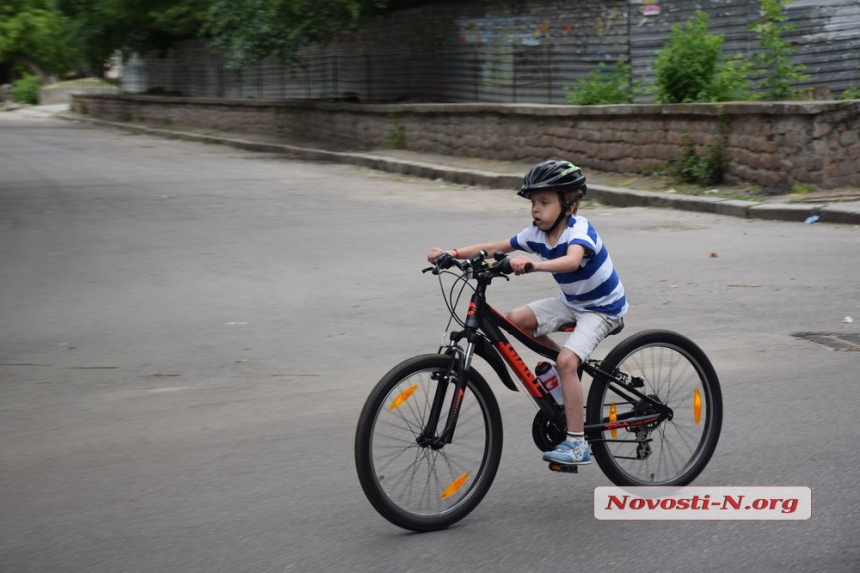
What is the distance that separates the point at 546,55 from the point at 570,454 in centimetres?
1977

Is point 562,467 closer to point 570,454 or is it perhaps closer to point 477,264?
point 570,454

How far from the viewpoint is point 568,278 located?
448 cm

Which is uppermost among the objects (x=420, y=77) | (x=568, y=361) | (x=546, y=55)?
(x=546, y=55)

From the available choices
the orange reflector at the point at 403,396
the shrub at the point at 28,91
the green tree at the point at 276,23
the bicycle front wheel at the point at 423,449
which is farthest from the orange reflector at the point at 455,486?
the shrub at the point at 28,91

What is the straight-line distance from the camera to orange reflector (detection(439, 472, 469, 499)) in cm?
431

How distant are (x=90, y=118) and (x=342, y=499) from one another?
130ft

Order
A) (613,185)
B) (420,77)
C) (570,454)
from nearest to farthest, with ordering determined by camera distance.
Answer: (570,454) < (613,185) < (420,77)

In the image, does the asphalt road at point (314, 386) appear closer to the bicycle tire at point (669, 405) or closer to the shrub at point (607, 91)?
the bicycle tire at point (669, 405)

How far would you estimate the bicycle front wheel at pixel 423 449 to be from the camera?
4066 millimetres

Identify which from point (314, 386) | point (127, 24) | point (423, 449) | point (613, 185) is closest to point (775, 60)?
point (613, 185)

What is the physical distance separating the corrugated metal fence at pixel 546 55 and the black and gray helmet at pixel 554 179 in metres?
14.8

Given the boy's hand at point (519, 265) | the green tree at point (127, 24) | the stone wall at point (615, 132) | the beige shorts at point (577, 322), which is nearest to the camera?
the boy's hand at point (519, 265)

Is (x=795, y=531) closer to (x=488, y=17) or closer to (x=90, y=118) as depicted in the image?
(x=488, y=17)

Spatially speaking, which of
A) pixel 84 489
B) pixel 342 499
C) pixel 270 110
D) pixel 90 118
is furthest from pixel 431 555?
pixel 90 118
